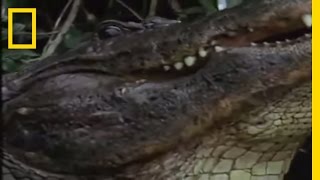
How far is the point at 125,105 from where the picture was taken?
1.04 metres

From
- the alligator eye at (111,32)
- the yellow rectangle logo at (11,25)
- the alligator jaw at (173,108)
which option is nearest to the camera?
the alligator jaw at (173,108)

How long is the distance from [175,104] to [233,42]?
0.11 m

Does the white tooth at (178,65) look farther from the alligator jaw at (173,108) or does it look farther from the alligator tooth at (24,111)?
the alligator tooth at (24,111)

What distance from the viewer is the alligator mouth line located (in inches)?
41.2

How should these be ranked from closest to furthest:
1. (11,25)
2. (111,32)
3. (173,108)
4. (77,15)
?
(173,108) < (111,32) < (11,25) < (77,15)

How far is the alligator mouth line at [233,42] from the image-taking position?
1.05 m

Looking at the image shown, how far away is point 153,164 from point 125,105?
0.26ft

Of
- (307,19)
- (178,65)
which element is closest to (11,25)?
(178,65)

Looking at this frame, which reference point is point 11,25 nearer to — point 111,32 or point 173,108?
point 111,32

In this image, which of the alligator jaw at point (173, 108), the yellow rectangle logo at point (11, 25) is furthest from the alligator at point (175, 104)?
the yellow rectangle logo at point (11, 25)

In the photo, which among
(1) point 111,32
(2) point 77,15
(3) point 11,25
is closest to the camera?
(1) point 111,32

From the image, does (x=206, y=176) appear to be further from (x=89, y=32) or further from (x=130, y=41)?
(x=89, y=32)

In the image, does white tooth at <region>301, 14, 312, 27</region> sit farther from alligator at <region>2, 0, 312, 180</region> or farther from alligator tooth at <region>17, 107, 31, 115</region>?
alligator tooth at <region>17, 107, 31, 115</region>

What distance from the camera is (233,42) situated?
105 centimetres
